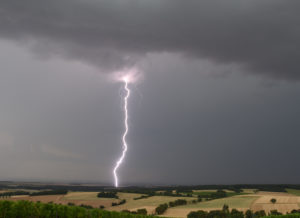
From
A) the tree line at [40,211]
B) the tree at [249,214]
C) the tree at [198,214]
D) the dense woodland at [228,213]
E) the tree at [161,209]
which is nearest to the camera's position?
the tree line at [40,211]

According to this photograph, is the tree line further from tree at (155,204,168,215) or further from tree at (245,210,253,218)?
tree at (155,204,168,215)

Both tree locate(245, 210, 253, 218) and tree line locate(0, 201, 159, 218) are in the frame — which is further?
tree locate(245, 210, 253, 218)

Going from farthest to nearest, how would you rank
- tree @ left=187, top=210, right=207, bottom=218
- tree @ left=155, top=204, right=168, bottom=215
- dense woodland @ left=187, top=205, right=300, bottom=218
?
tree @ left=155, top=204, right=168, bottom=215 < tree @ left=187, top=210, right=207, bottom=218 < dense woodland @ left=187, top=205, right=300, bottom=218

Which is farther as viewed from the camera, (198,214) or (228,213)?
(228,213)

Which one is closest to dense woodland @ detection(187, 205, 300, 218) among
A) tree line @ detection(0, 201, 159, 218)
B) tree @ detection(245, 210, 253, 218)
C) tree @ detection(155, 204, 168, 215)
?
tree @ detection(245, 210, 253, 218)

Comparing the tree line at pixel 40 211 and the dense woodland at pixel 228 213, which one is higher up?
the tree line at pixel 40 211

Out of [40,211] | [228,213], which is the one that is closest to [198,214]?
[228,213]

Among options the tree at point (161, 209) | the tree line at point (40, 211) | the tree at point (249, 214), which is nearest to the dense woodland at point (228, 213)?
the tree at point (249, 214)

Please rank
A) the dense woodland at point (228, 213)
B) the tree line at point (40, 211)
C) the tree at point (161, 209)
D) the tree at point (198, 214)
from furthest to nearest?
the tree at point (161, 209)
the tree at point (198, 214)
the dense woodland at point (228, 213)
the tree line at point (40, 211)

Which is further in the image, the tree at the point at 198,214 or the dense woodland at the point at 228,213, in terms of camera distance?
the tree at the point at 198,214

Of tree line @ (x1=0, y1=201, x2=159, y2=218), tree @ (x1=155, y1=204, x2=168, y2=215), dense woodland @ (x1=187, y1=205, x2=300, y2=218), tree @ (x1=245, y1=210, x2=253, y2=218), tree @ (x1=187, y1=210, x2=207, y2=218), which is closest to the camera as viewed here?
tree line @ (x1=0, y1=201, x2=159, y2=218)

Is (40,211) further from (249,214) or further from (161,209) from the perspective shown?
(161,209)

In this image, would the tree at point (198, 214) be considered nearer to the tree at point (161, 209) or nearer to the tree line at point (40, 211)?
the tree at point (161, 209)
